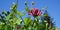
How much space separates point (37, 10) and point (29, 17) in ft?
0.41

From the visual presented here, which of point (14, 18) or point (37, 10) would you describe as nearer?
point (14, 18)

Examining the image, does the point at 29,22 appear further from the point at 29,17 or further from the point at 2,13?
the point at 2,13

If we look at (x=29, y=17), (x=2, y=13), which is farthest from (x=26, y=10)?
(x=2, y=13)

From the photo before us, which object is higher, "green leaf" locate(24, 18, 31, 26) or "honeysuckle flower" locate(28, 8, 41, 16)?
"honeysuckle flower" locate(28, 8, 41, 16)

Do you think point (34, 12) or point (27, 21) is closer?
point (27, 21)

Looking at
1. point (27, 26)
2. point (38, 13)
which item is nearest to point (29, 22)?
point (27, 26)

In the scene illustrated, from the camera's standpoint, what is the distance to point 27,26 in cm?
134

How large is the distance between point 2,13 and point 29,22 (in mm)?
197

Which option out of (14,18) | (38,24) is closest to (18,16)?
(14,18)

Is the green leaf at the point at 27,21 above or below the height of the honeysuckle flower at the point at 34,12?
below

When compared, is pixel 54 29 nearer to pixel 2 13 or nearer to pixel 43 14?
pixel 43 14

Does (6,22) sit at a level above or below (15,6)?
below

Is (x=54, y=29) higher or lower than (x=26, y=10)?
lower

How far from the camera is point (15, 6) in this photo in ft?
4.47
